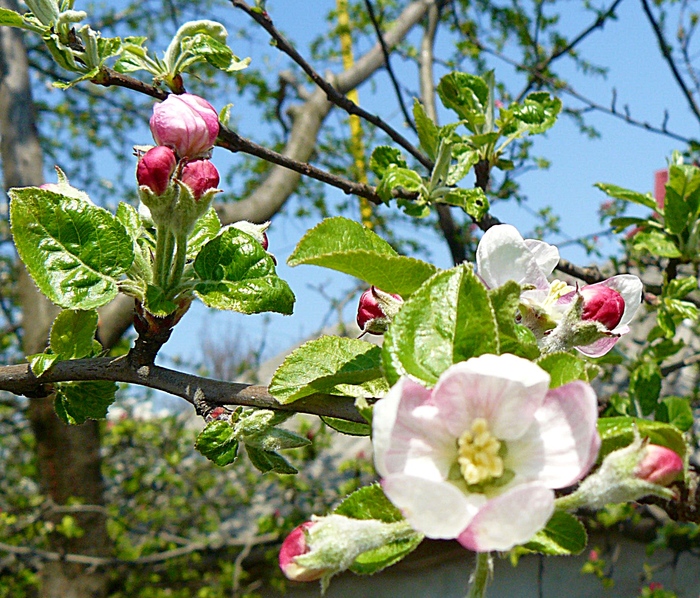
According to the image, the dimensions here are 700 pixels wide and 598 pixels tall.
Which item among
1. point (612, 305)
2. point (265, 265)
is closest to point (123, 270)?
point (265, 265)

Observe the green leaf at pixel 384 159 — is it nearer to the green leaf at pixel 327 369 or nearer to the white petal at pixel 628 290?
the white petal at pixel 628 290

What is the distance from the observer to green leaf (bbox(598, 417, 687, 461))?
0.50 metres

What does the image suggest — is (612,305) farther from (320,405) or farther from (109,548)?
(109,548)

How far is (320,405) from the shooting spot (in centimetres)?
66

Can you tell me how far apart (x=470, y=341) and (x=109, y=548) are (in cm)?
352

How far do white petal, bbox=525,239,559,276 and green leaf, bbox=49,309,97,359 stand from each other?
563 millimetres

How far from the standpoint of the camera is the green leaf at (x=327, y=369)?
0.61m

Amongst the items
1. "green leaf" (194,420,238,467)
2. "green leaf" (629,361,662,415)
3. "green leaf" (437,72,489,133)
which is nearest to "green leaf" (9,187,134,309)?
"green leaf" (194,420,238,467)

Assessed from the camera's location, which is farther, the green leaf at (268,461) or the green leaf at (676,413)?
the green leaf at (676,413)

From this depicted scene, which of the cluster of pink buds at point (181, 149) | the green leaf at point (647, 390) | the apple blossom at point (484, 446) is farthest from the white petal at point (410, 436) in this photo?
the green leaf at point (647, 390)

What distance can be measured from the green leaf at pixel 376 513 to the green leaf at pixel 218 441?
9.3 inches

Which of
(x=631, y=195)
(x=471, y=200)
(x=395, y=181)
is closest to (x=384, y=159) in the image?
(x=395, y=181)

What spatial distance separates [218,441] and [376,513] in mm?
264

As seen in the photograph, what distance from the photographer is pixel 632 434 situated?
503mm
